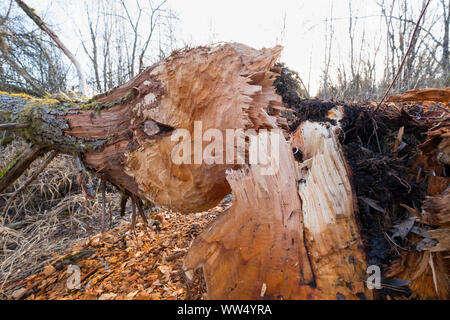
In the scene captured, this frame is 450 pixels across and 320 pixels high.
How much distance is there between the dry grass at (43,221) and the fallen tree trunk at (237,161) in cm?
79

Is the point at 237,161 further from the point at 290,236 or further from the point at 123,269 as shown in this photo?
the point at 123,269

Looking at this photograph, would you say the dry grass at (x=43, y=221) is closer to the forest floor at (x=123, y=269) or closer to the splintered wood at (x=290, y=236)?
the forest floor at (x=123, y=269)

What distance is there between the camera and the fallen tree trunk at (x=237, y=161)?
0.91 metres

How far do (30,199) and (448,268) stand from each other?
4045mm

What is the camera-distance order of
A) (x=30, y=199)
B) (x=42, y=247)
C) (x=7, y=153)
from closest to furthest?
(x=42, y=247) → (x=30, y=199) → (x=7, y=153)

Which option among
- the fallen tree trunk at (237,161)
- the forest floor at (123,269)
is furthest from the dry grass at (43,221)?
the fallen tree trunk at (237,161)

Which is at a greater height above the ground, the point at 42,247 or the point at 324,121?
the point at 324,121

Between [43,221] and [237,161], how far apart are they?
9.03 feet

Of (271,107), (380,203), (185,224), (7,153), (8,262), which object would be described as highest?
(271,107)

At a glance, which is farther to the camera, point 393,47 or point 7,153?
point 393,47

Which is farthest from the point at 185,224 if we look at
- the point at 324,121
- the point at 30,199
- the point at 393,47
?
the point at 393,47

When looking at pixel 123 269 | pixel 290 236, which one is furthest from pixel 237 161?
pixel 123 269

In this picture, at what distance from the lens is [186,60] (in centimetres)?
124
